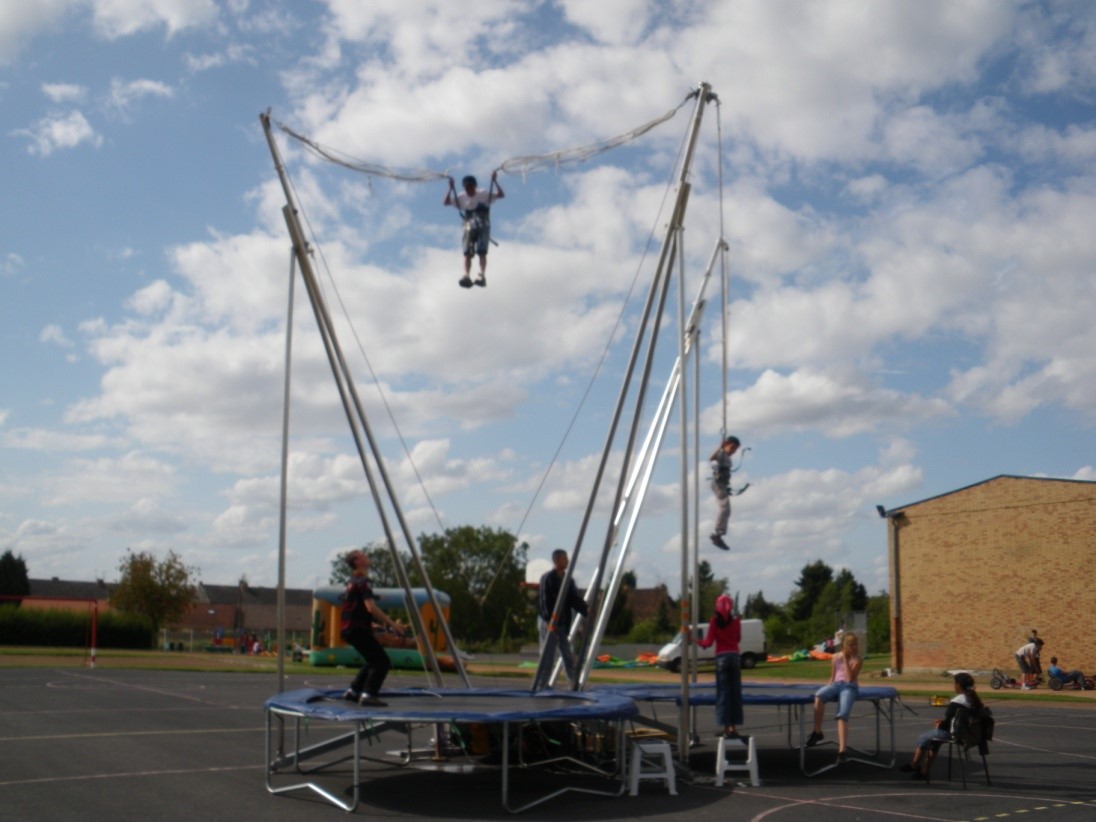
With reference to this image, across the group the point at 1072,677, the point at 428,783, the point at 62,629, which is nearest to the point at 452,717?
the point at 428,783

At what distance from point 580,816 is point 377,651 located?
7.53 feet

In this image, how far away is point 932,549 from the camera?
33.5m

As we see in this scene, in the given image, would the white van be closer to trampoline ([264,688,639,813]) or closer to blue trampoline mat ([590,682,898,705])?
blue trampoline mat ([590,682,898,705])

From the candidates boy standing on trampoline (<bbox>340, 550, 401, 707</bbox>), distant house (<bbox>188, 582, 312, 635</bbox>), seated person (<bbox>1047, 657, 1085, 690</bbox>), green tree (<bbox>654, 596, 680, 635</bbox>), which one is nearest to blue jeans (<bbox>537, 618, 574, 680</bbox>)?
boy standing on trampoline (<bbox>340, 550, 401, 707</bbox>)

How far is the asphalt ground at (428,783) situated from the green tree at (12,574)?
2626 inches

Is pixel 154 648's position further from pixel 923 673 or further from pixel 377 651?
pixel 377 651

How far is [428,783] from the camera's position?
32.9 ft

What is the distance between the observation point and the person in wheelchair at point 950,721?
9.92 meters

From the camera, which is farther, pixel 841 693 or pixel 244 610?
pixel 244 610

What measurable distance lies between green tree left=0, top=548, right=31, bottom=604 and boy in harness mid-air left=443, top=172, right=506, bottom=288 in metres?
73.6

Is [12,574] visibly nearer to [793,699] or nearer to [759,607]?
[759,607]

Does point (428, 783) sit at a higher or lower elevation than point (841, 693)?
lower

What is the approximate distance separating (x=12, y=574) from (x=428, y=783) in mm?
75339

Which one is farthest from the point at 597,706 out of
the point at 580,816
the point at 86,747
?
the point at 86,747
